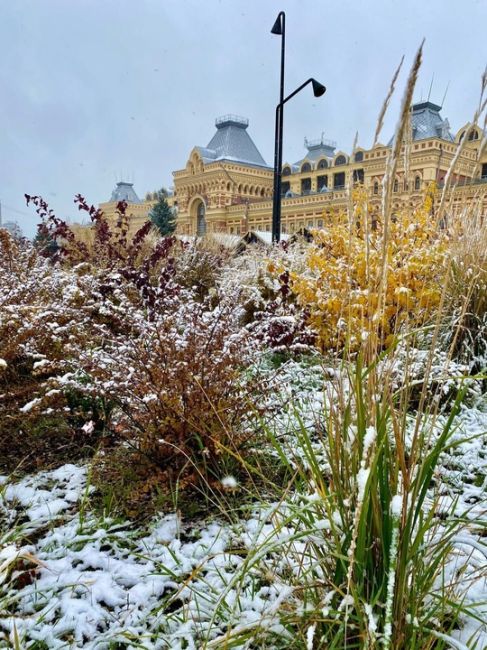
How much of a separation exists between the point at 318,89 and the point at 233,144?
46327 millimetres

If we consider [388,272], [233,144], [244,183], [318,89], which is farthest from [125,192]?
[388,272]

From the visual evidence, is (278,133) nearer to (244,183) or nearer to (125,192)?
(244,183)

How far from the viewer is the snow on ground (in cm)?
129

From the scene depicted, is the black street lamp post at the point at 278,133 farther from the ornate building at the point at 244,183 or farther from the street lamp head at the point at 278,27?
the ornate building at the point at 244,183

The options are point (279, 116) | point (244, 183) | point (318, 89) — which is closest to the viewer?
point (318, 89)

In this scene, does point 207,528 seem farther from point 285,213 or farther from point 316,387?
point 285,213

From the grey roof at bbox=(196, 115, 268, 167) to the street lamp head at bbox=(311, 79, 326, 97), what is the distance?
42253 millimetres

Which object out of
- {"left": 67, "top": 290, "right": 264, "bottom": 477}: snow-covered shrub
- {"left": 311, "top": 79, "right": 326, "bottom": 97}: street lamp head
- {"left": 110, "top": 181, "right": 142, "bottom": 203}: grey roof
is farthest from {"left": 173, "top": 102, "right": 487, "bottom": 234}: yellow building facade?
{"left": 67, "top": 290, "right": 264, "bottom": 477}: snow-covered shrub

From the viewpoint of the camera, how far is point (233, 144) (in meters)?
53.0

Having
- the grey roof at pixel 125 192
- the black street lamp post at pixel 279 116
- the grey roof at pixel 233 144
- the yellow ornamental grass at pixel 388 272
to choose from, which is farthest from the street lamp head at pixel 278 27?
the grey roof at pixel 125 192

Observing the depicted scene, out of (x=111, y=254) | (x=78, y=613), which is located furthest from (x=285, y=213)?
(x=78, y=613)

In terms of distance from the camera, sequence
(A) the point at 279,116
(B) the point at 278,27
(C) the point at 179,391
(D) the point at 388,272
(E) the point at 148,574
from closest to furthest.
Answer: (E) the point at 148,574, (C) the point at 179,391, (D) the point at 388,272, (A) the point at 279,116, (B) the point at 278,27

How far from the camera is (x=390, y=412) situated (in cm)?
110

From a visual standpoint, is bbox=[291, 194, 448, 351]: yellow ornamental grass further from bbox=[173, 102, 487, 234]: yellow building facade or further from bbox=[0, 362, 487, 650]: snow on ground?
bbox=[173, 102, 487, 234]: yellow building facade
